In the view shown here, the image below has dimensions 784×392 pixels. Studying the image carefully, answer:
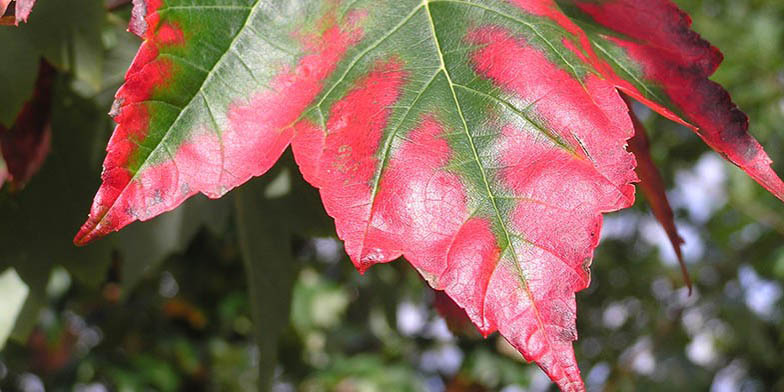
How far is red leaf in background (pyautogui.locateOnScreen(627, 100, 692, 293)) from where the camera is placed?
51 centimetres

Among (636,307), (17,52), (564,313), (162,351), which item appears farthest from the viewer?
(636,307)

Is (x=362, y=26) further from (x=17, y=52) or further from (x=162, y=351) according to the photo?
(x=162, y=351)

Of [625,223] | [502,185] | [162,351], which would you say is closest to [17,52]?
[502,185]

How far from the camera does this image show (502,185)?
1.24 ft

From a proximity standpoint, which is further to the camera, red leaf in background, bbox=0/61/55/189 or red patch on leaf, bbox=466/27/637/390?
red leaf in background, bbox=0/61/55/189

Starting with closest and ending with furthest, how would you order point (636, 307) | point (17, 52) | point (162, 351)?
1. point (17, 52)
2. point (162, 351)
3. point (636, 307)

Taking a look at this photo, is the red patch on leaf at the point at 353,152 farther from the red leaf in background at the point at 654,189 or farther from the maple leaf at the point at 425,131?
the red leaf in background at the point at 654,189

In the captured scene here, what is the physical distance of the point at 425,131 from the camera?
0.39 meters

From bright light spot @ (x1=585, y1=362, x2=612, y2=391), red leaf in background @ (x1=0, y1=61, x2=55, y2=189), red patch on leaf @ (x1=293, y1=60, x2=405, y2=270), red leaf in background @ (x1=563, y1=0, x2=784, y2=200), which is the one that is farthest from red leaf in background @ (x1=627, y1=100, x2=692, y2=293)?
bright light spot @ (x1=585, y1=362, x2=612, y2=391)

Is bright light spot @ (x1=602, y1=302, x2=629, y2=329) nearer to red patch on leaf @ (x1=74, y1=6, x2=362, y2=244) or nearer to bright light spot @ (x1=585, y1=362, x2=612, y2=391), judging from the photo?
bright light spot @ (x1=585, y1=362, x2=612, y2=391)

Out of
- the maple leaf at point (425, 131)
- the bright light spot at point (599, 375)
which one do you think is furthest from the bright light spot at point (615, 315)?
the maple leaf at point (425, 131)

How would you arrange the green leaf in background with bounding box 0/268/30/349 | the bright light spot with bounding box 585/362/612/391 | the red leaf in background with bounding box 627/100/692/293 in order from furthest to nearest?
the bright light spot with bounding box 585/362/612/391, the green leaf in background with bounding box 0/268/30/349, the red leaf in background with bounding box 627/100/692/293

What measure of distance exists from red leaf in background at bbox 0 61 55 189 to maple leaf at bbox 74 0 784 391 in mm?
225

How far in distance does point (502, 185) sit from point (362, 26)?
117mm
